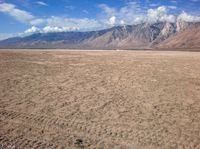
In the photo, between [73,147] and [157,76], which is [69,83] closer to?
[157,76]

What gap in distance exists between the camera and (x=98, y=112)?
15.2m

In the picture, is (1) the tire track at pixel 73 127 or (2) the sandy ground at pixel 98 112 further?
(1) the tire track at pixel 73 127

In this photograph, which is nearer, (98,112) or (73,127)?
(73,127)

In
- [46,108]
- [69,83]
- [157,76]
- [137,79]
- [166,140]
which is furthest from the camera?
[157,76]

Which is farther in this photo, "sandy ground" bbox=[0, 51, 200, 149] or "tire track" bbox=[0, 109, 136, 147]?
"tire track" bbox=[0, 109, 136, 147]

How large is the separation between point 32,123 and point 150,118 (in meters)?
5.79

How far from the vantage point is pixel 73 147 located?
1123 cm

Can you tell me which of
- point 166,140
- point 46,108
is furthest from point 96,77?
point 166,140

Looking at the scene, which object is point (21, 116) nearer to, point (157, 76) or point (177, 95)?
point (177, 95)

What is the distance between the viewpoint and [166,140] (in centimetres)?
1220

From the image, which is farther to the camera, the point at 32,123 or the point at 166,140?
the point at 32,123

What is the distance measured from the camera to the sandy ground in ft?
A: 39.1

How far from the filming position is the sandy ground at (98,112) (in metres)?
11.9

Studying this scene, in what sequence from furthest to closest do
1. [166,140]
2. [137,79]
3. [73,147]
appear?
[137,79] → [166,140] → [73,147]
